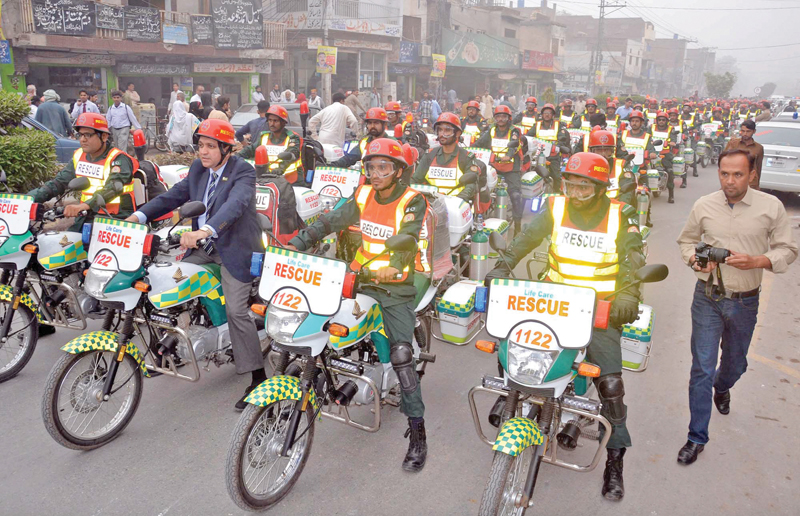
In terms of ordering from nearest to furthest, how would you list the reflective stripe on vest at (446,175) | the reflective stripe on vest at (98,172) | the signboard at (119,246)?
the signboard at (119,246) → the reflective stripe on vest at (98,172) → the reflective stripe on vest at (446,175)

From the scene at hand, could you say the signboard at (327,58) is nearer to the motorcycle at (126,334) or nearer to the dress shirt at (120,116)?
the dress shirt at (120,116)

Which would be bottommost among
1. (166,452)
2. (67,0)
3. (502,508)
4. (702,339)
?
(166,452)

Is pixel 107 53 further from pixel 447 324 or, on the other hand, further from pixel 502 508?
pixel 502 508

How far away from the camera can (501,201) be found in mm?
10523

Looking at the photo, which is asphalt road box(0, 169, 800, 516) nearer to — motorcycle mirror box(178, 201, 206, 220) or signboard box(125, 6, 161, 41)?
motorcycle mirror box(178, 201, 206, 220)

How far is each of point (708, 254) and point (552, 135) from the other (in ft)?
33.3

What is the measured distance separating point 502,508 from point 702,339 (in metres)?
1.97

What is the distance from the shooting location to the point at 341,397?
4.23 meters

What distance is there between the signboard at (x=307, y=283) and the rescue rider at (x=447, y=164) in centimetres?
445

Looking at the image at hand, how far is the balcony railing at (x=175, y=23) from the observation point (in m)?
18.6

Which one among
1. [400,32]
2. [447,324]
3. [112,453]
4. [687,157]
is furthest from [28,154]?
[400,32]

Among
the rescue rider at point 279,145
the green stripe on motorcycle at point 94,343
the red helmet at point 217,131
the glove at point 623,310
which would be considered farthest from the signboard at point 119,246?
the rescue rider at point 279,145

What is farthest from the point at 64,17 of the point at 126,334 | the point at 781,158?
the point at 781,158

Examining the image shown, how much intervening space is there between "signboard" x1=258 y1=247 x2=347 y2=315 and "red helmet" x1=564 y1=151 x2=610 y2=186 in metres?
1.53
